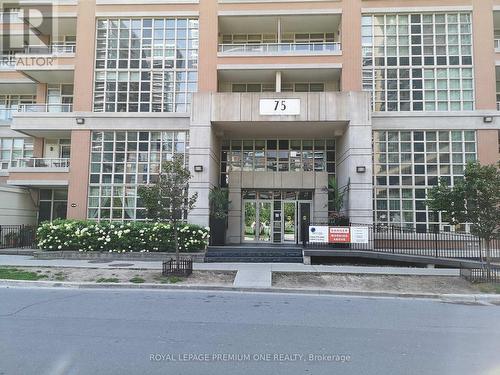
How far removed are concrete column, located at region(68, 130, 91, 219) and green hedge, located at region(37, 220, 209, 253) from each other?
3.82 m

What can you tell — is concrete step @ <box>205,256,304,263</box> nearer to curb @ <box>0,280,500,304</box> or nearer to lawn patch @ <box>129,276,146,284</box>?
lawn patch @ <box>129,276,146,284</box>

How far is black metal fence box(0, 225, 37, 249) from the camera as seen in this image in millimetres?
21281

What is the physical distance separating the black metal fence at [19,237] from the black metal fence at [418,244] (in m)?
14.0

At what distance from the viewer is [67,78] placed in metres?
24.7

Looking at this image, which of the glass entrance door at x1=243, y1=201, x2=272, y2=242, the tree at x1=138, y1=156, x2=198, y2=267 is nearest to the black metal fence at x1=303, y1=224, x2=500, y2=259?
the glass entrance door at x1=243, y1=201, x2=272, y2=242

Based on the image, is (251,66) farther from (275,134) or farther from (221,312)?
(221,312)

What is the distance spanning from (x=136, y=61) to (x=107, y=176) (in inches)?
259

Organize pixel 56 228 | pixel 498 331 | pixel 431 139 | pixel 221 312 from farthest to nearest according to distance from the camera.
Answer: pixel 431 139, pixel 56 228, pixel 221 312, pixel 498 331

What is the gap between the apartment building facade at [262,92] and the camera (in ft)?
69.8

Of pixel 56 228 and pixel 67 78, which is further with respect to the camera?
pixel 67 78

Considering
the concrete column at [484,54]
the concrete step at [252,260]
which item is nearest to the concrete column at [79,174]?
the concrete step at [252,260]

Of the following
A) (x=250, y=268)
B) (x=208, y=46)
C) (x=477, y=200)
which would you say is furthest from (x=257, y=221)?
(x=477, y=200)

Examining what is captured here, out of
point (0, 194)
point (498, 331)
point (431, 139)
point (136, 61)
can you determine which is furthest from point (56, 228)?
point (431, 139)

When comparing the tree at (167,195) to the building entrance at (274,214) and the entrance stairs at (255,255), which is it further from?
the building entrance at (274,214)
